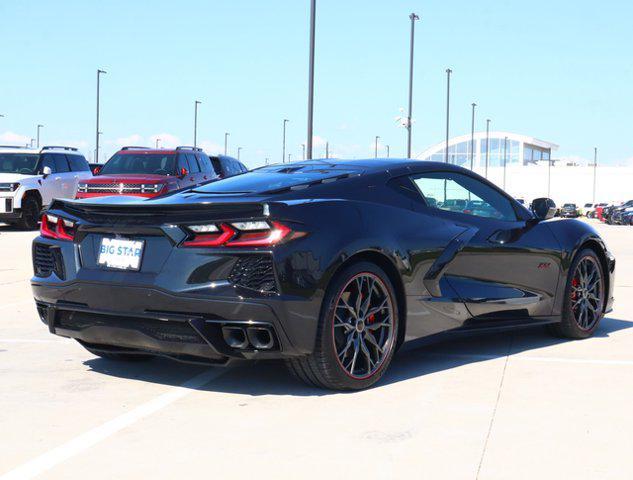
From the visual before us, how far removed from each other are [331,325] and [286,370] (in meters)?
0.97

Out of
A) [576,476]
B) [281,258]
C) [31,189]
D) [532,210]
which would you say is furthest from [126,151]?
[576,476]

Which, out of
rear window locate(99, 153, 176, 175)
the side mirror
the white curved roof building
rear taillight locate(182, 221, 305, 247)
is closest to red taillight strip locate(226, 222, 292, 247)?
rear taillight locate(182, 221, 305, 247)

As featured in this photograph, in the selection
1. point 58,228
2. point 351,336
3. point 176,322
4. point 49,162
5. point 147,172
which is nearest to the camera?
point 176,322

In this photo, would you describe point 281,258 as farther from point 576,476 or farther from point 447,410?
point 576,476

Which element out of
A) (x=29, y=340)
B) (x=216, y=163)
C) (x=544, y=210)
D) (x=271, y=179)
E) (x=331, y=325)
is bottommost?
(x=29, y=340)

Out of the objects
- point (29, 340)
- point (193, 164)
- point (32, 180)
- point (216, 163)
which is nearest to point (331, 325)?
point (29, 340)

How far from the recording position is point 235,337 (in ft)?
16.9

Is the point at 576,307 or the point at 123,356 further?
the point at 576,307

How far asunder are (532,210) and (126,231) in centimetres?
327

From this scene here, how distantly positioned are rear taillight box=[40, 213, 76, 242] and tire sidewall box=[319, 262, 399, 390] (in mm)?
1523

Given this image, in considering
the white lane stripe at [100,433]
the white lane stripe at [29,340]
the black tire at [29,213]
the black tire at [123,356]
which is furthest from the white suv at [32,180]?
the white lane stripe at [100,433]

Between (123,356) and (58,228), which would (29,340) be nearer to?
(123,356)

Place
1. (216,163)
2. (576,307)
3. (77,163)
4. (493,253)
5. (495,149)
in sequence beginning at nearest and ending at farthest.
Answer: (493,253), (576,307), (216,163), (77,163), (495,149)

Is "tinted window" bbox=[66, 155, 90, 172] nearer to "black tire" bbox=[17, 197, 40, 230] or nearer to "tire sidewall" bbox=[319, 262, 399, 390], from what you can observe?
"black tire" bbox=[17, 197, 40, 230]
